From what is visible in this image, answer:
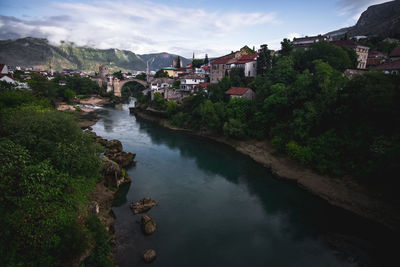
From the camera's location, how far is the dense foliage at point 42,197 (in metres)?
7.22

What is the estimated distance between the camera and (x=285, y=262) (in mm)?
10383

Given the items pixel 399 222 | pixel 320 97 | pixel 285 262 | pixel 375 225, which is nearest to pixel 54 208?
pixel 285 262

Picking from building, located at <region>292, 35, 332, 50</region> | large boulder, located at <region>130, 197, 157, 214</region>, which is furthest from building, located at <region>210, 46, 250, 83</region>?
large boulder, located at <region>130, 197, 157, 214</region>

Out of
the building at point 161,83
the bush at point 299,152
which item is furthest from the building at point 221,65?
the bush at point 299,152

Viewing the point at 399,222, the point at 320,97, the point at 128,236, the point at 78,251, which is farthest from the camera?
the point at 320,97

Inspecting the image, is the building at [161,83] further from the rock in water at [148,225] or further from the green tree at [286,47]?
the rock in water at [148,225]

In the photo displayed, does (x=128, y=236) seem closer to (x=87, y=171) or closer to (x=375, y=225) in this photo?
(x=87, y=171)

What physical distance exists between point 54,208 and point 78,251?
1.90 metres

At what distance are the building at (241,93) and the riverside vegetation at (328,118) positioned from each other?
105 cm

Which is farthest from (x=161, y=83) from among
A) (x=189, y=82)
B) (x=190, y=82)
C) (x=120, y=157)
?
(x=120, y=157)

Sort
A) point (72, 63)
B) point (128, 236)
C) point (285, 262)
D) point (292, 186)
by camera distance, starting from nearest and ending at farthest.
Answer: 1. point (285, 262)
2. point (128, 236)
3. point (292, 186)
4. point (72, 63)

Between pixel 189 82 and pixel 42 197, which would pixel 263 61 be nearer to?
pixel 189 82

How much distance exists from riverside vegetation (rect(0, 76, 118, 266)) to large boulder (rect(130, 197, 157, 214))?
3134 mm

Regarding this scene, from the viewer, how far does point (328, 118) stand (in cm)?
1941
